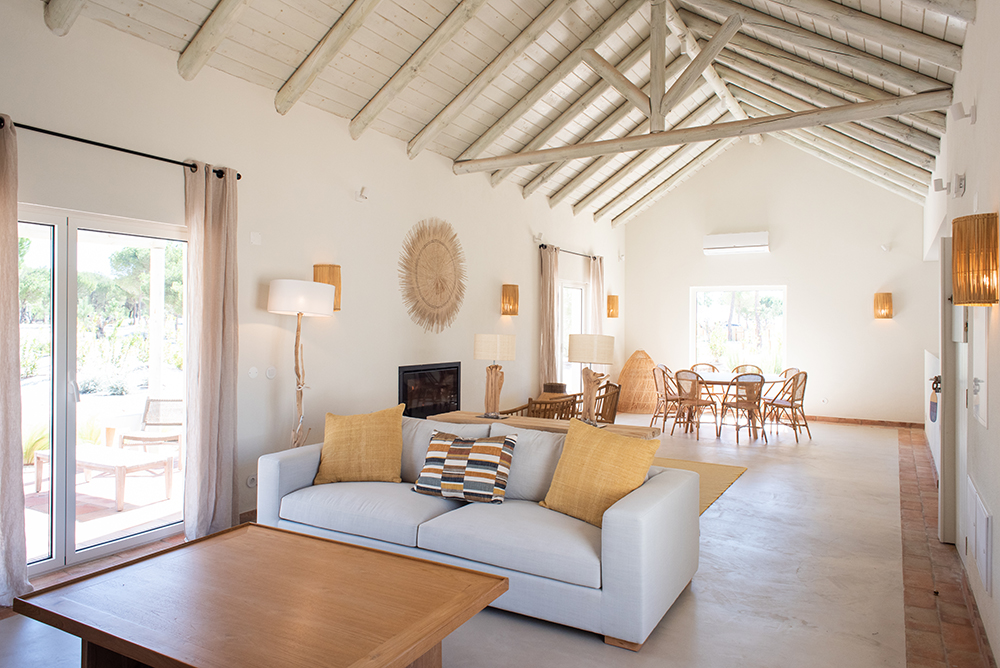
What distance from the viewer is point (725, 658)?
273 centimetres

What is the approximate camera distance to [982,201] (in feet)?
10.1

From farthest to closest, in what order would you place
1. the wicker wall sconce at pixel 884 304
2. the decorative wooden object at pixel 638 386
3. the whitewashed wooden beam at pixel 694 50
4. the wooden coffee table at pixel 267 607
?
the decorative wooden object at pixel 638 386, the wicker wall sconce at pixel 884 304, the whitewashed wooden beam at pixel 694 50, the wooden coffee table at pixel 267 607

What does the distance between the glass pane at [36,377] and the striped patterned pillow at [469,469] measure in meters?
2.12

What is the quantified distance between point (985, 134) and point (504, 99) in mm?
4320

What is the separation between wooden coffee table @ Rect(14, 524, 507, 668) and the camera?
1912 mm

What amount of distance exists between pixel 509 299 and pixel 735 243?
4.35 metres

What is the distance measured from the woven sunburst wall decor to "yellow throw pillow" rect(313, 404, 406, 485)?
2.28 m

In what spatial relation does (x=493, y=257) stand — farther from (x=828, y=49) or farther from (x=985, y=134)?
(x=985, y=134)

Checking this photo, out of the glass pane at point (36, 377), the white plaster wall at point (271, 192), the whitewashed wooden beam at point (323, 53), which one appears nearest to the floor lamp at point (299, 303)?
the white plaster wall at point (271, 192)

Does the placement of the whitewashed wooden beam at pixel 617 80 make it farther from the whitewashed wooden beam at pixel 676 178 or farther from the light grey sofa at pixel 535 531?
the whitewashed wooden beam at pixel 676 178

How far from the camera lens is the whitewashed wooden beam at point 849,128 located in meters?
6.50

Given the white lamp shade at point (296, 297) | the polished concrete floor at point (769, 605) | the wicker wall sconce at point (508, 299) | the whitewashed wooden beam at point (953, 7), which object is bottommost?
the polished concrete floor at point (769, 605)

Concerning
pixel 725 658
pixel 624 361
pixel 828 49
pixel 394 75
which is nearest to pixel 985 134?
pixel 828 49

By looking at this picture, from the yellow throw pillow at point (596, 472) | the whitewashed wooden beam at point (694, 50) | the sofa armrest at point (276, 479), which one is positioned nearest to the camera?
the yellow throw pillow at point (596, 472)
